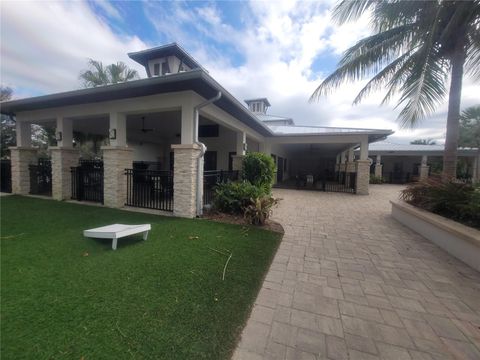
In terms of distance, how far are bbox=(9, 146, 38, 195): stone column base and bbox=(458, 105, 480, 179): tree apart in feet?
95.3

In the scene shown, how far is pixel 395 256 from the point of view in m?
3.92

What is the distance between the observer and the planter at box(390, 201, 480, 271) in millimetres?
3525

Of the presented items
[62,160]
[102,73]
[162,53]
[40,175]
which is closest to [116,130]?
[62,160]

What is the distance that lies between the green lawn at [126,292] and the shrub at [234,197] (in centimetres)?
147

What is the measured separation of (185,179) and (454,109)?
7458 millimetres

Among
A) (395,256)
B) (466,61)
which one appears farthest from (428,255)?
(466,61)

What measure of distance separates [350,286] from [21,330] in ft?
11.5

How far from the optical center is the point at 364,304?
8.26 ft

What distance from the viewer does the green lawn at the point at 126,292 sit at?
176cm

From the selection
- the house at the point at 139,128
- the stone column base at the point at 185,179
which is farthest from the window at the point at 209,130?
the stone column base at the point at 185,179

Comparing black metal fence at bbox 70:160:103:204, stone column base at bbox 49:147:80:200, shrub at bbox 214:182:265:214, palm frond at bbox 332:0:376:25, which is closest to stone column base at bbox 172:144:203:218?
shrub at bbox 214:182:265:214

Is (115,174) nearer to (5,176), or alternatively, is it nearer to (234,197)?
(234,197)

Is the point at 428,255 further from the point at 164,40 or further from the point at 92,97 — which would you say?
the point at 164,40

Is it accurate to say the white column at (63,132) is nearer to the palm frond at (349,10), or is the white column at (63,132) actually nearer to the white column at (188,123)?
the white column at (188,123)
